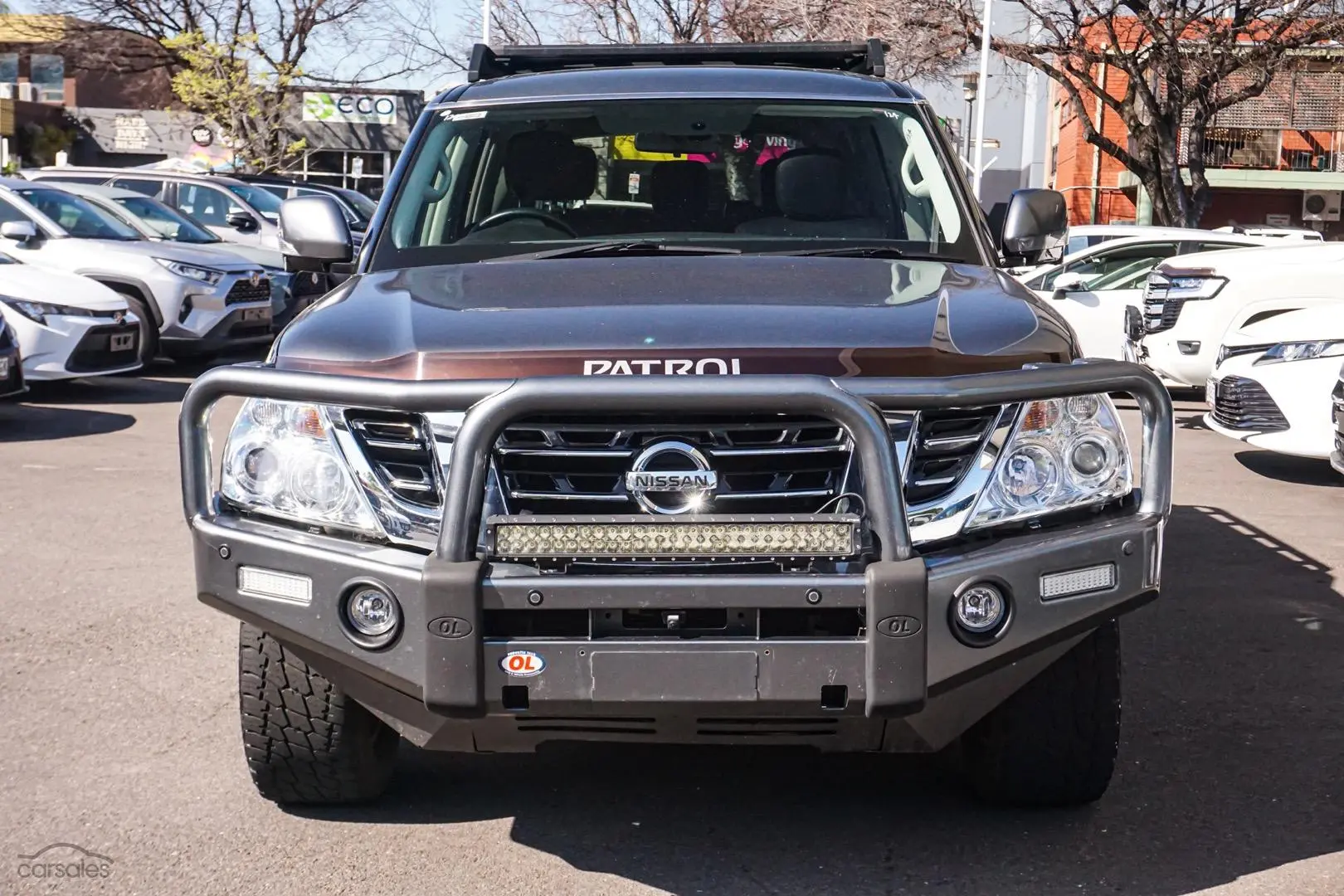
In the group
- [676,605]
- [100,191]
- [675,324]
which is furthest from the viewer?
[100,191]

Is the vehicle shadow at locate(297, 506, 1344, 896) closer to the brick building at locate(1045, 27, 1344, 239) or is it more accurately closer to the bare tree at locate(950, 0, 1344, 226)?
the bare tree at locate(950, 0, 1344, 226)

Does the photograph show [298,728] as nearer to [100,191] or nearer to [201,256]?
[201,256]

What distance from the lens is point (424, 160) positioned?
5.09 meters

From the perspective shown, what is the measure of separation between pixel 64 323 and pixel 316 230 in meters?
8.27

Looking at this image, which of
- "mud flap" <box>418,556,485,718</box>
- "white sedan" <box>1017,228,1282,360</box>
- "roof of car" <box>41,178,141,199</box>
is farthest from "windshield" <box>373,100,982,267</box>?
"roof of car" <box>41,178,141,199</box>

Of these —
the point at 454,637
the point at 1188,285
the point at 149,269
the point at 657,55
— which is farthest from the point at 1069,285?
the point at 454,637

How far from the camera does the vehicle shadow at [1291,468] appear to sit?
33.7ft

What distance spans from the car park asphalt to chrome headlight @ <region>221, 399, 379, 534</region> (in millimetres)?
824

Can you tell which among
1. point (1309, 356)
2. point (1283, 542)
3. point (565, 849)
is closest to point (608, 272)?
point (565, 849)

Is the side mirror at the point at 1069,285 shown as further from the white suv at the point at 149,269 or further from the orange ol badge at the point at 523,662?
the orange ol badge at the point at 523,662

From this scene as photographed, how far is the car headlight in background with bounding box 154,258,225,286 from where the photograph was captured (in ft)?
48.8

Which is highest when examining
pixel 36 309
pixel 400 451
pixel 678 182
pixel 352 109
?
pixel 352 109

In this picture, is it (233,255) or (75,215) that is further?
(233,255)

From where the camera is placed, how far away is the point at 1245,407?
33.8 feet
